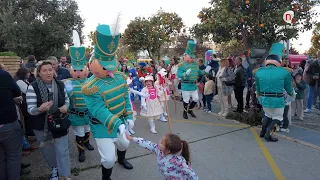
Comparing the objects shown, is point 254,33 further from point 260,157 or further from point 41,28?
point 41,28

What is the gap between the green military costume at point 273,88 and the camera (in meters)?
5.26

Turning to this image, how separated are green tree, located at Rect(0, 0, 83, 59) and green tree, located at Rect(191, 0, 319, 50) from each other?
1251 centimetres

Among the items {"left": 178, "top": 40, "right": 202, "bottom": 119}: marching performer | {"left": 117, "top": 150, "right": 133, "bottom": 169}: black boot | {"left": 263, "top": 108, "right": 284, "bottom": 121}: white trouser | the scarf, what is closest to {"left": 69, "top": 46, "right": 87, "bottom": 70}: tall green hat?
the scarf

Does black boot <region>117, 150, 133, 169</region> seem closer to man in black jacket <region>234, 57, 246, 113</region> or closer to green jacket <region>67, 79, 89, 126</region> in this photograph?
green jacket <region>67, 79, 89, 126</region>

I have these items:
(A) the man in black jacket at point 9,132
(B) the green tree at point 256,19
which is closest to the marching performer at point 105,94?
(A) the man in black jacket at point 9,132

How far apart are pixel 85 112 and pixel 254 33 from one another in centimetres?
533

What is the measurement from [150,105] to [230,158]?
237 cm

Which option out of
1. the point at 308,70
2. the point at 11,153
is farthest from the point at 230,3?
the point at 11,153

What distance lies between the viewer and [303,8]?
7070 mm

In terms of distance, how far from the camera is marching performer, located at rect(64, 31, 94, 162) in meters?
4.43

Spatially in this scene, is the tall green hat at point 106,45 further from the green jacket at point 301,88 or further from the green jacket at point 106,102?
the green jacket at point 301,88

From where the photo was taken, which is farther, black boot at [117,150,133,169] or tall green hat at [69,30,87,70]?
tall green hat at [69,30,87,70]

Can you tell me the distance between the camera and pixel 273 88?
17.4ft

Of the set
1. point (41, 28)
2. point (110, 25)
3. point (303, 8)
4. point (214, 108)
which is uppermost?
point (41, 28)
